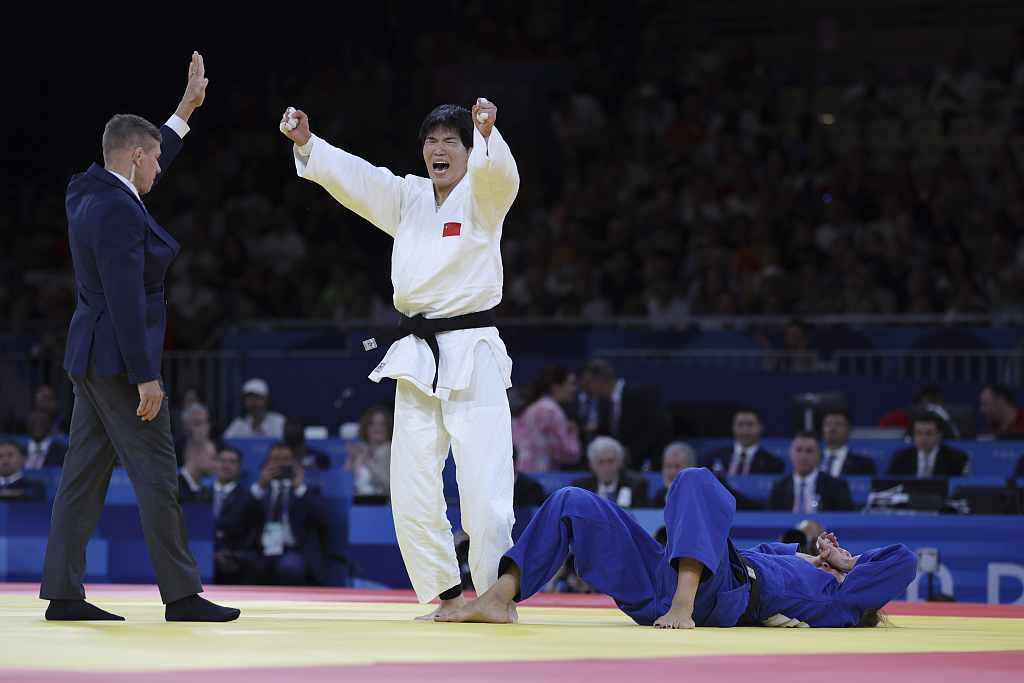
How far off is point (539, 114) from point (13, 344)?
5898mm

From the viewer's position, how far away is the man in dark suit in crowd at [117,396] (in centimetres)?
329

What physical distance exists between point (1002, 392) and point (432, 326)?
5487mm

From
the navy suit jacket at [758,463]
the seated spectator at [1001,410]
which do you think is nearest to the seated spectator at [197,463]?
the navy suit jacket at [758,463]

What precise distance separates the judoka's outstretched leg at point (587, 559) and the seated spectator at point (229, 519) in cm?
393

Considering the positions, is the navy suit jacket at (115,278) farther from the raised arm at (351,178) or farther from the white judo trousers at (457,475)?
the white judo trousers at (457,475)

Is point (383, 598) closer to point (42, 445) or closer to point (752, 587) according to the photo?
point (752, 587)

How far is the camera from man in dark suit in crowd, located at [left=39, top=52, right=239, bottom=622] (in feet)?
10.8

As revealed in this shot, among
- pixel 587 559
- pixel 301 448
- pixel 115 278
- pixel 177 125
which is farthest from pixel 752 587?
pixel 301 448

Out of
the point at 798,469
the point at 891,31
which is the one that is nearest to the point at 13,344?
the point at 798,469

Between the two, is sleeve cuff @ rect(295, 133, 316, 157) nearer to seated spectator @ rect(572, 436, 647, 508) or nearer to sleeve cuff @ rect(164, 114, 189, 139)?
sleeve cuff @ rect(164, 114, 189, 139)

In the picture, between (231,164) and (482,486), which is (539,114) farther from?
(482,486)

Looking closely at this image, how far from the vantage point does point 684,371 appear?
8.82 m

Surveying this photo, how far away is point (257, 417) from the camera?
9.09 metres

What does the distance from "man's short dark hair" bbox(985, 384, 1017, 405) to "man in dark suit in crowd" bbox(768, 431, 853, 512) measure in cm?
172
